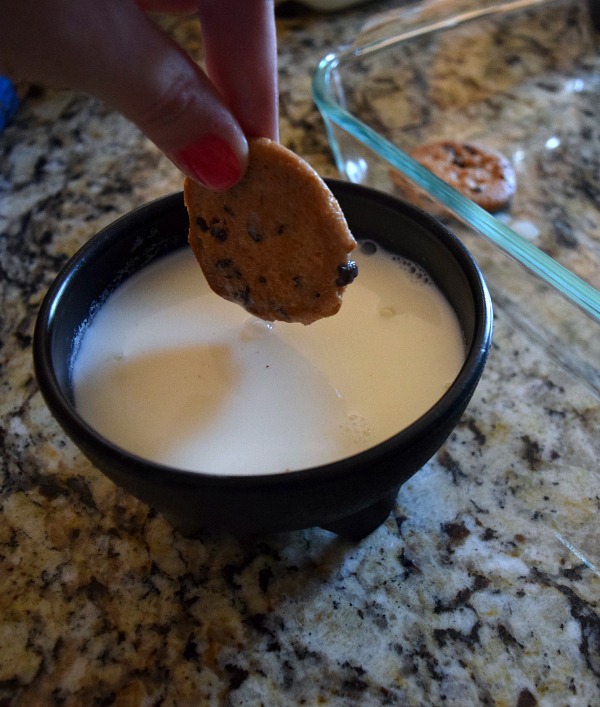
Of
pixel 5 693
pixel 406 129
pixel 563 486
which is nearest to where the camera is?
pixel 5 693

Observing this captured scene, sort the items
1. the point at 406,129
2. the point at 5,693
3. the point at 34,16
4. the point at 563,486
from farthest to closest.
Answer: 1. the point at 406,129
2. the point at 563,486
3. the point at 5,693
4. the point at 34,16

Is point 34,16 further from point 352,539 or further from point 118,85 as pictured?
point 352,539

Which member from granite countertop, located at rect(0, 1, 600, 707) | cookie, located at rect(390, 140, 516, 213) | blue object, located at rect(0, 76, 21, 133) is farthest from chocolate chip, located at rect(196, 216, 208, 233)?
blue object, located at rect(0, 76, 21, 133)

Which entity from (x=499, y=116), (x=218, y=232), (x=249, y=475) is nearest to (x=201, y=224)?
(x=218, y=232)

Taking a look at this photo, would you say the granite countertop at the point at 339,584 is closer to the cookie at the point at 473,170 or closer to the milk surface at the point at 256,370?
the milk surface at the point at 256,370

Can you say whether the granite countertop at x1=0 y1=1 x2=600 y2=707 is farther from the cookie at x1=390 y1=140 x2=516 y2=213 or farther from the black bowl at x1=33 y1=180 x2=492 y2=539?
the cookie at x1=390 y1=140 x2=516 y2=213

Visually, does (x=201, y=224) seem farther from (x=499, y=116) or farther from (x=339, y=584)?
(x=499, y=116)

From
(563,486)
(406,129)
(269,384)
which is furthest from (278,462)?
(406,129)

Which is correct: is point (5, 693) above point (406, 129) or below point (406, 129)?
above
